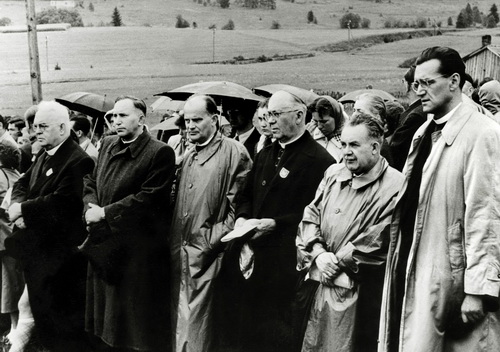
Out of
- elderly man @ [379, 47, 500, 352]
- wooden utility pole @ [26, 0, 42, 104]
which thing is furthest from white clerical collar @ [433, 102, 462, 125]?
wooden utility pole @ [26, 0, 42, 104]

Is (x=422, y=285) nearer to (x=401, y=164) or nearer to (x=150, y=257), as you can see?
(x=401, y=164)

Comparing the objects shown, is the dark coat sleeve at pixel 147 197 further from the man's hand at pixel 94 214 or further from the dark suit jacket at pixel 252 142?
the dark suit jacket at pixel 252 142

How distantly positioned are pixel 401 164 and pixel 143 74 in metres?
6.62

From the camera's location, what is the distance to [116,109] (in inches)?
177

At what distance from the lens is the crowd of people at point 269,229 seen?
286cm

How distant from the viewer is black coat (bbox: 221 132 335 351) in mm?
3920

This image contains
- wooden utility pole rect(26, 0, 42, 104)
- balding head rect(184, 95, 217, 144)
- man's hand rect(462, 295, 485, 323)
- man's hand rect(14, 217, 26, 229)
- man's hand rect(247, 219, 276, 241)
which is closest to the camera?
man's hand rect(462, 295, 485, 323)

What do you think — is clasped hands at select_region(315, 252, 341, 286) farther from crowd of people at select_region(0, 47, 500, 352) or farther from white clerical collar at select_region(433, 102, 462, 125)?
white clerical collar at select_region(433, 102, 462, 125)

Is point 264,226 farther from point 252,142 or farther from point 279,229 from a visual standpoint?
point 252,142

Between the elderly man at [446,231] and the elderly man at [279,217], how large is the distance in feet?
2.96

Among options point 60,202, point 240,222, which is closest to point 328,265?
point 240,222

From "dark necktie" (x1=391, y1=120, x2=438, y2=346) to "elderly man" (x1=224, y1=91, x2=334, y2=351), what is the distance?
90cm

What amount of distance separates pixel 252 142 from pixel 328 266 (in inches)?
86.7

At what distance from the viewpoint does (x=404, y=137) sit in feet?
14.1
